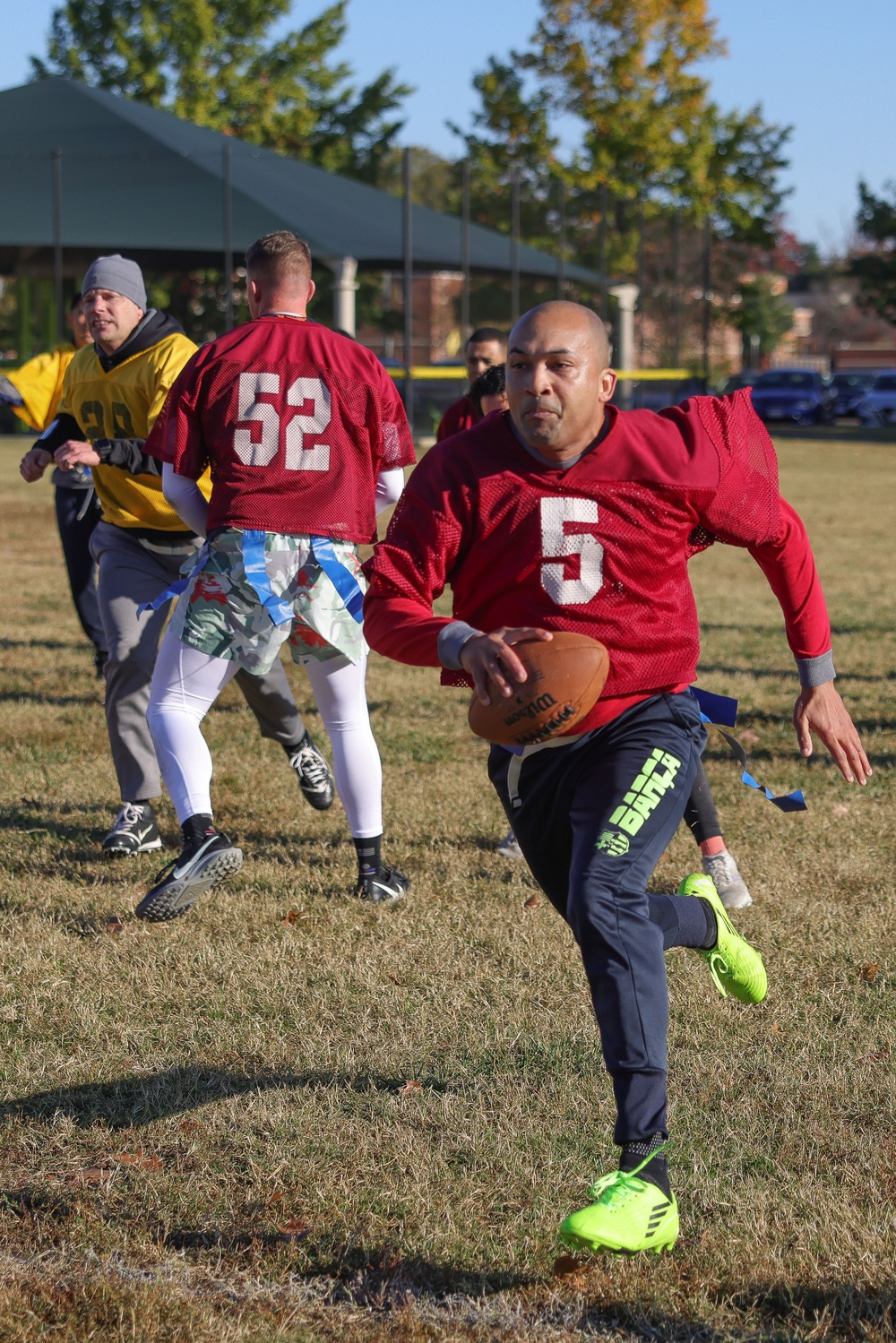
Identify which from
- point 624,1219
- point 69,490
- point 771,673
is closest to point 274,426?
point 624,1219

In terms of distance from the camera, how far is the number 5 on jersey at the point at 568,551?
331 centimetres

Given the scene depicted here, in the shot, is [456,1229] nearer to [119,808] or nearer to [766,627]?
[119,808]

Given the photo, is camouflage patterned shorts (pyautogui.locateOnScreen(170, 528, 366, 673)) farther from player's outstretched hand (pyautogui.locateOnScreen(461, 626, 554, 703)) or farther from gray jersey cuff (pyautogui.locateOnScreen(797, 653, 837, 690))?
player's outstretched hand (pyautogui.locateOnScreen(461, 626, 554, 703))

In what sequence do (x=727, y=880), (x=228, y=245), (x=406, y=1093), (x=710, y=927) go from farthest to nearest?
(x=228, y=245) → (x=727, y=880) → (x=406, y=1093) → (x=710, y=927)

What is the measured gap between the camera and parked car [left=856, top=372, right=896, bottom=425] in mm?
42031

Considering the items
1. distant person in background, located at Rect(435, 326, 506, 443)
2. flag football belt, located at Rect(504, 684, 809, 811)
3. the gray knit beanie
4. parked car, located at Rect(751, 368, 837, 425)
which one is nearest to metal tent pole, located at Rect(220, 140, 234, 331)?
parked car, located at Rect(751, 368, 837, 425)

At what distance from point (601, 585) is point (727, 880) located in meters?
2.25

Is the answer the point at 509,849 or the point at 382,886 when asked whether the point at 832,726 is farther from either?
the point at 509,849

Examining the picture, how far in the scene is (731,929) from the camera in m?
3.88

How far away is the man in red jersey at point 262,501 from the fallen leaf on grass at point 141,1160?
4.28ft

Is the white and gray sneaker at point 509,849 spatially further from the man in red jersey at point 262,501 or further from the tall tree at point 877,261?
the tall tree at point 877,261

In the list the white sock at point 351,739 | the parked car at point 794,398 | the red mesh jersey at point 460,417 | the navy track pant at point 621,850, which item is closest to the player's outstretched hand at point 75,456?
the white sock at point 351,739

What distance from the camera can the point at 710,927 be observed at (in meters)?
3.77

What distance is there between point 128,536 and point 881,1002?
136 inches
